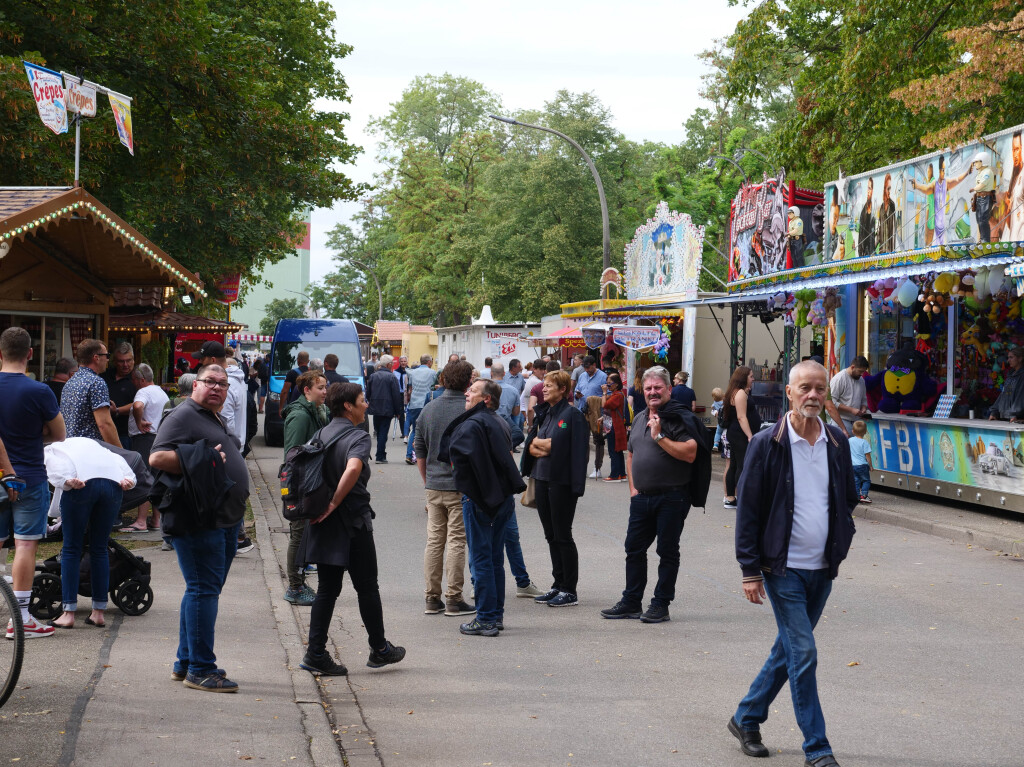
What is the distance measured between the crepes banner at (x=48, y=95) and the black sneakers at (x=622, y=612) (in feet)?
26.3

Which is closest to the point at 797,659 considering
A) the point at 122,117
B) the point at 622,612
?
the point at 622,612

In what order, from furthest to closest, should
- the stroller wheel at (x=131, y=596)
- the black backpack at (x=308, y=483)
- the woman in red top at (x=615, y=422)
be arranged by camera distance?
the woman in red top at (x=615, y=422), the stroller wheel at (x=131, y=596), the black backpack at (x=308, y=483)

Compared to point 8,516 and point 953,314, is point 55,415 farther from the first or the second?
point 953,314

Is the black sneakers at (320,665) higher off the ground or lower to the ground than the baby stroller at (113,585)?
lower

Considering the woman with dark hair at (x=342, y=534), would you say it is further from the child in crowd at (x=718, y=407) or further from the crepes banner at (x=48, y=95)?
the child in crowd at (x=718, y=407)

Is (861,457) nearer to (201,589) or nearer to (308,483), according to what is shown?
(308,483)

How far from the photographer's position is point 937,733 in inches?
218

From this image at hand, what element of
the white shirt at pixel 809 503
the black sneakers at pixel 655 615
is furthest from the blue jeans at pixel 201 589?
the black sneakers at pixel 655 615

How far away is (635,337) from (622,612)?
51.8ft

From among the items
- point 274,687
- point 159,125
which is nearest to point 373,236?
point 159,125

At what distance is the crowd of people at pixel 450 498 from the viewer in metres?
5.03

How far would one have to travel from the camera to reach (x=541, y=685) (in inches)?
254

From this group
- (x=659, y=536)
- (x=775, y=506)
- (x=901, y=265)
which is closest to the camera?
(x=775, y=506)

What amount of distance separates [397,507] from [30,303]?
5323 mm
